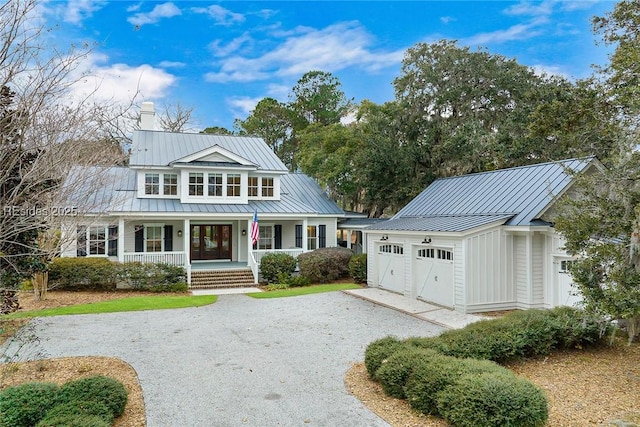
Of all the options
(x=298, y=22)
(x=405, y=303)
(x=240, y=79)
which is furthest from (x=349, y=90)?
(x=405, y=303)

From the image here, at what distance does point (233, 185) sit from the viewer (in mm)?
20922

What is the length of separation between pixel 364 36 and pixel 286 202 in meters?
8.99

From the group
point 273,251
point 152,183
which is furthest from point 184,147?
point 273,251

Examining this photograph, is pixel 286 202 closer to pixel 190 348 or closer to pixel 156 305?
pixel 156 305

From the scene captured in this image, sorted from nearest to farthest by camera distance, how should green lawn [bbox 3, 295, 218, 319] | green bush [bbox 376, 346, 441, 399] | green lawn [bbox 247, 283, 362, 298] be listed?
green bush [bbox 376, 346, 441, 399], green lawn [bbox 3, 295, 218, 319], green lawn [bbox 247, 283, 362, 298]

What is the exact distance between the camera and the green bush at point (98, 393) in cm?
516

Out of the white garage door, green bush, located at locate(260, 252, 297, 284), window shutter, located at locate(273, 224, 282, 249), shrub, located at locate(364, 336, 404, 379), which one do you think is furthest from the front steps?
shrub, located at locate(364, 336, 404, 379)

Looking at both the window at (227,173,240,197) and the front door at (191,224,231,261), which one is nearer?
the window at (227,173,240,197)

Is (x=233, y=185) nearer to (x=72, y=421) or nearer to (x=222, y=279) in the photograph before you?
(x=222, y=279)

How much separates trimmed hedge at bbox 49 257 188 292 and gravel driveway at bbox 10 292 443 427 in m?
3.82

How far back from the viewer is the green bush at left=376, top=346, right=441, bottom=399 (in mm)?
6090

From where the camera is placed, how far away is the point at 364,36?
1681 cm

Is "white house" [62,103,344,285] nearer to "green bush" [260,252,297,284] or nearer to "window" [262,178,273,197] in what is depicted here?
"window" [262,178,273,197]

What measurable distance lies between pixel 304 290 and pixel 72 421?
12805 millimetres
